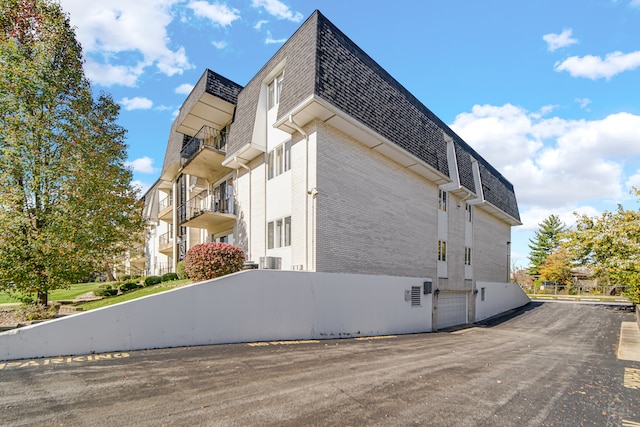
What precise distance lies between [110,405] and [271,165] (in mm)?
11122

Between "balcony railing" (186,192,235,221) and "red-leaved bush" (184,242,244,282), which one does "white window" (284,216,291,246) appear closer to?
"red-leaved bush" (184,242,244,282)

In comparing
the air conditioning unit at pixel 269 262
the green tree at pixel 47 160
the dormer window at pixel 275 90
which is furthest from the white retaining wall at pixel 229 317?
the dormer window at pixel 275 90

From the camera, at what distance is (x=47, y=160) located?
11.1m

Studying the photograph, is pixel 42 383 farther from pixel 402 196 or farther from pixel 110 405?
pixel 402 196

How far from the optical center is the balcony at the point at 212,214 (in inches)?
636

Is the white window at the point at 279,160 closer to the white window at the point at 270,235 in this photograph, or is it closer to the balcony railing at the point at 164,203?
the white window at the point at 270,235

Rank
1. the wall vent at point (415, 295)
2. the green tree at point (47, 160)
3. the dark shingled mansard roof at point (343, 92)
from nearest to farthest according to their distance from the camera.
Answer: the green tree at point (47, 160)
the dark shingled mansard roof at point (343, 92)
the wall vent at point (415, 295)

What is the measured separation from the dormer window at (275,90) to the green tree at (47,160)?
7.41 metres

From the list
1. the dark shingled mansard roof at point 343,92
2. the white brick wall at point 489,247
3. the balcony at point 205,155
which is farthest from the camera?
the white brick wall at point 489,247

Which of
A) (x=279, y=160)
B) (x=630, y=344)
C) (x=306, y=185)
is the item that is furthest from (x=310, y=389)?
(x=630, y=344)

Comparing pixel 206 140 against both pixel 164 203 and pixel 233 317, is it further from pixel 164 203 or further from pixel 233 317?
pixel 233 317

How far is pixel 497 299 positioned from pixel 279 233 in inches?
830

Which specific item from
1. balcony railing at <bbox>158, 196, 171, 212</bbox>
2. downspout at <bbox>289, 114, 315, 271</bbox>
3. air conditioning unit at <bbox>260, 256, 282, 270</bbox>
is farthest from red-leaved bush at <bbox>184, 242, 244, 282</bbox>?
balcony railing at <bbox>158, 196, 171, 212</bbox>

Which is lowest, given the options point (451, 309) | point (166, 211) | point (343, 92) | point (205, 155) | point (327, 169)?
point (451, 309)
